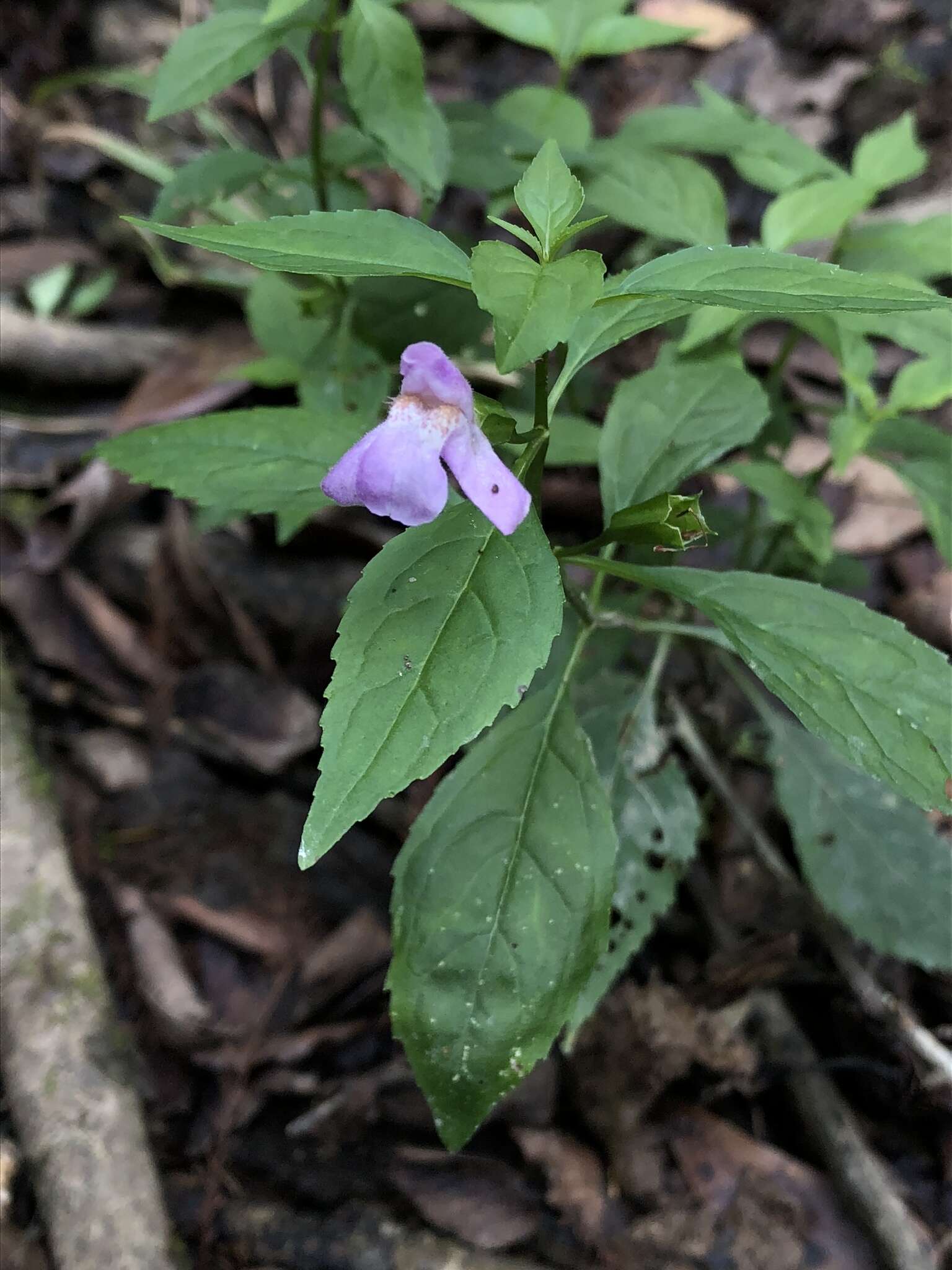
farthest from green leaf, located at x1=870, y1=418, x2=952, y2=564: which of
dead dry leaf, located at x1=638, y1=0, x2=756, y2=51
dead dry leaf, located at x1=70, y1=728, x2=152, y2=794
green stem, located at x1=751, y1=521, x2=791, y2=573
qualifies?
dead dry leaf, located at x1=638, y1=0, x2=756, y2=51

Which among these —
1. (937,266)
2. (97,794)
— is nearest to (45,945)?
(97,794)

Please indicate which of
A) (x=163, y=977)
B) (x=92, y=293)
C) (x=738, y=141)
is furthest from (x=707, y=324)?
(x=92, y=293)

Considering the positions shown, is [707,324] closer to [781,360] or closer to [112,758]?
[781,360]

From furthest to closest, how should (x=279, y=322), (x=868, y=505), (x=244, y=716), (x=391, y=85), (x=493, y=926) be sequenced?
(x=868, y=505)
(x=244, y=716)
(x=279, y=322)
(x=391, y=85)
(x=493, y=926)

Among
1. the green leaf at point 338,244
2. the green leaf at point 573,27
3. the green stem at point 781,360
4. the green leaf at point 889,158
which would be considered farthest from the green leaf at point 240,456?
the green leaf at point 889,158

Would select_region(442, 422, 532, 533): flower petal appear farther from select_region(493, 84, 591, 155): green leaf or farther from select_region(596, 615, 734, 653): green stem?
select_region(493, 84, 591, 155): green leaf

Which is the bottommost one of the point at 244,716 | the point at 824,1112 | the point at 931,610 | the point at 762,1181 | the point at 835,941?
the point at 244,716

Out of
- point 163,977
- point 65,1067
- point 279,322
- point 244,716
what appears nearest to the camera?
point 65,1067
